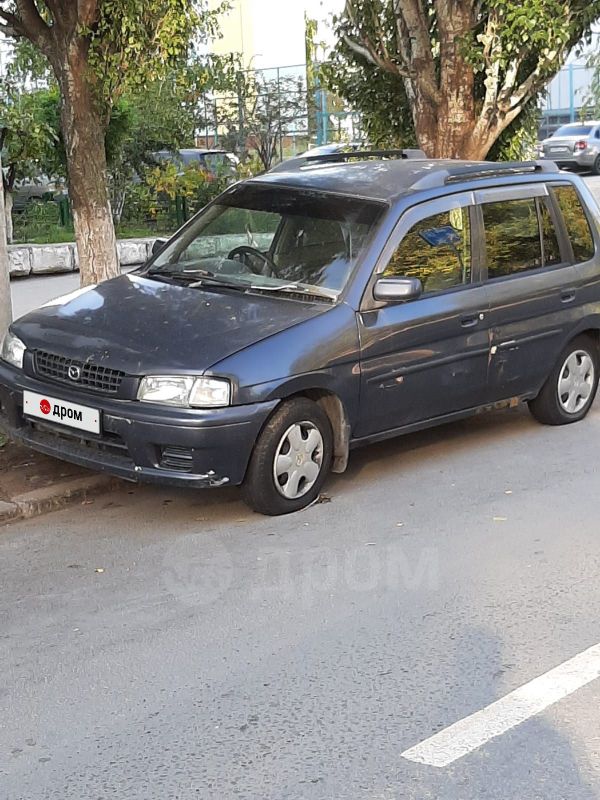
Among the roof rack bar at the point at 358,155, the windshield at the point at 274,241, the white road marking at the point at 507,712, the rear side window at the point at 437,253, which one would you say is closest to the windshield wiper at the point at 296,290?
the windshield at the point at 274,241

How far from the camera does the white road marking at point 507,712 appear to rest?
3678mm

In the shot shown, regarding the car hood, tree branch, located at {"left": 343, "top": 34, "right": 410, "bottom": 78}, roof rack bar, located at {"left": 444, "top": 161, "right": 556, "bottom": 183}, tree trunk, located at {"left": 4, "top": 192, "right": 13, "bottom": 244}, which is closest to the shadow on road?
the car hood

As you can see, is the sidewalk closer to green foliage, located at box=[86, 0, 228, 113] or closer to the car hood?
the car hood

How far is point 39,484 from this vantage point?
20.8 feet

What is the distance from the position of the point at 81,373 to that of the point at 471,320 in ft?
7.72

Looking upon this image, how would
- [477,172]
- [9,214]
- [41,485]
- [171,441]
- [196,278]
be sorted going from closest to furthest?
[171,441] < [41,485] < [196,278] < [477,172] < [9,214]

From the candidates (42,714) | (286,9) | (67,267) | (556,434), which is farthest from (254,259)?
(286,9)

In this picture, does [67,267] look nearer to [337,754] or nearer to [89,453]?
[89,453]

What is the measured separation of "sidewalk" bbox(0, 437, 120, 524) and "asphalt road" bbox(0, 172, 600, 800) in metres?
0.11

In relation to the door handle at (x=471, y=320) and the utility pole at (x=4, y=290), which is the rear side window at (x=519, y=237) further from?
the utility pole at (x=4, y=290)

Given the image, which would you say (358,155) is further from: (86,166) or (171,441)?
(171,441)

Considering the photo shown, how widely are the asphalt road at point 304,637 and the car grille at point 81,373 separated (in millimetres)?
707

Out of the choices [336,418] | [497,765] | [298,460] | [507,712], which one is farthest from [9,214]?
[497,765]

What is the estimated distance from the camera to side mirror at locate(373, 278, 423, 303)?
20.7ft
